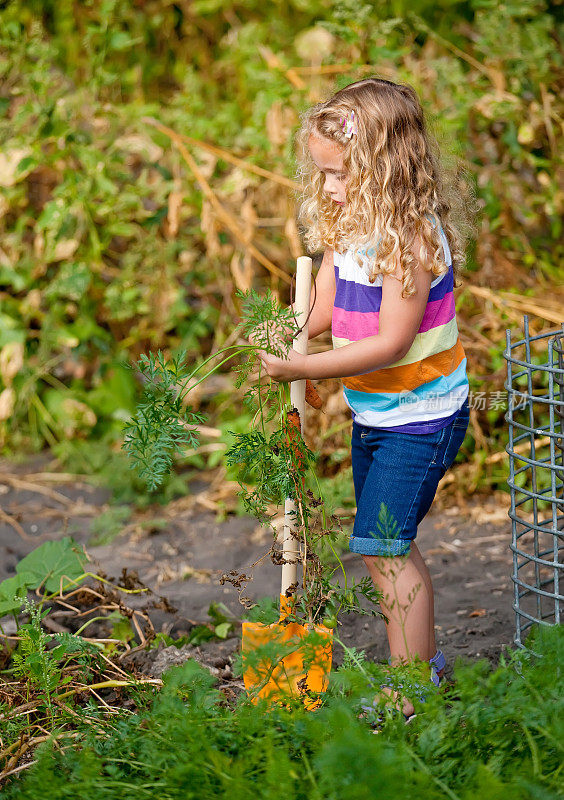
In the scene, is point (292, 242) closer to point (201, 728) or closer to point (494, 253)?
point (494, 253)

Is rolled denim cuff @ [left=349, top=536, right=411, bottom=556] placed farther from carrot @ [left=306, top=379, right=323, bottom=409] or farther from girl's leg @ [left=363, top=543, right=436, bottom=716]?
carrot @ [left=306, top=379, right=323, bottom=409]

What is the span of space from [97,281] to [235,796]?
308cm

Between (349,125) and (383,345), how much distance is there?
0.49 meters

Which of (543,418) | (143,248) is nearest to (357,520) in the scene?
(543,418)

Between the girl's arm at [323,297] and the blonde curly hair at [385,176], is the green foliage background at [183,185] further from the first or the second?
the blonde curly hair at [385,176]

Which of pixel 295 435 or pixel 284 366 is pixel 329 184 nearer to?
pixel 284 366

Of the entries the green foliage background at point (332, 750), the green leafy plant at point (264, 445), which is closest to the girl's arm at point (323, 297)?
the green leafy plant at point (264, 445)

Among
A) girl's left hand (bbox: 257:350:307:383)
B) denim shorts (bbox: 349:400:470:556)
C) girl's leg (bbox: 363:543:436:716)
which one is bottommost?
girl's leg (bbox: 363:543:436:716)

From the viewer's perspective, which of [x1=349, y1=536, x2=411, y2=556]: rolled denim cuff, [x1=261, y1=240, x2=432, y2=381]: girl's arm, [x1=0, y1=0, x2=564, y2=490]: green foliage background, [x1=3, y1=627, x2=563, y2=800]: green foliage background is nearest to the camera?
[x1=3, y1=627, x2=563, y2=800]: green foliage background

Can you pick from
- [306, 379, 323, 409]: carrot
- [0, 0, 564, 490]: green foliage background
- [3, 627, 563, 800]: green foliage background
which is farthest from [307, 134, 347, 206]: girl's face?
[0, 0, 564, 490]: green foliage background

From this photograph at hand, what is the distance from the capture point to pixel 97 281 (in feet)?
13.2

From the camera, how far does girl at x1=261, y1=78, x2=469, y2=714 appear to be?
1827 millimetres

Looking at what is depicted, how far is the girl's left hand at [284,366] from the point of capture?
176 cm

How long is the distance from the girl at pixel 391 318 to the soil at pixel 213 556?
0.45 meters
